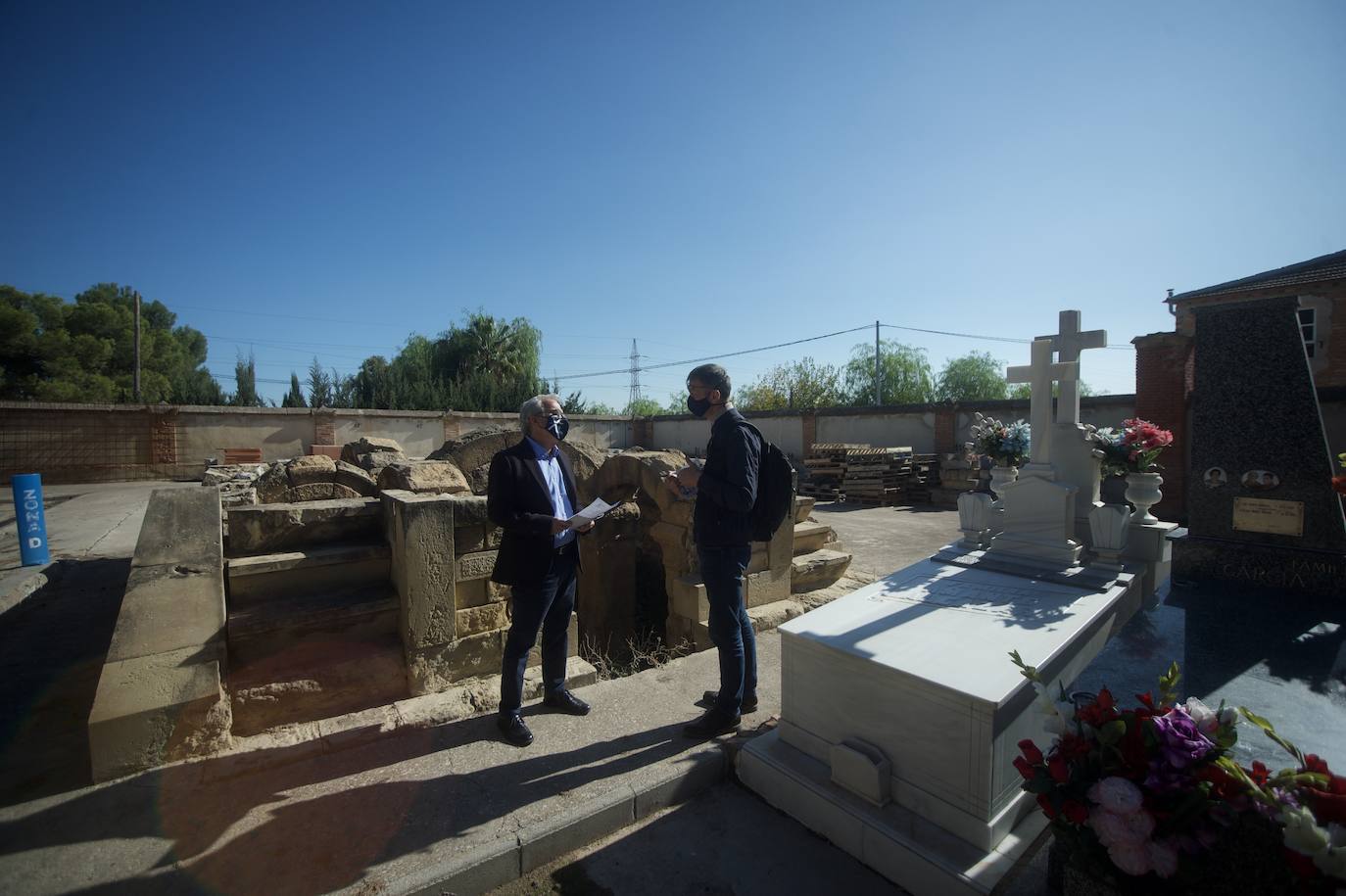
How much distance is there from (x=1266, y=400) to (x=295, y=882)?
5.74 metres

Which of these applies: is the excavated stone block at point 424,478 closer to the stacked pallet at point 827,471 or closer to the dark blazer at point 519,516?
the dark blazer at point 519,516

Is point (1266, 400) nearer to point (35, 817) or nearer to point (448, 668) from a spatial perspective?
point (448, 668)

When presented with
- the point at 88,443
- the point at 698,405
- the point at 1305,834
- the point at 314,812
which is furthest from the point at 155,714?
the point at 88,443

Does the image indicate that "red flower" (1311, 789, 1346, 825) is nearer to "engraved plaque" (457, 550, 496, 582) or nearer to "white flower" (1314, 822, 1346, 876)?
"white flower" (1314, 822, 1346, 876)

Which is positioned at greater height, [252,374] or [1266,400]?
[252,374]

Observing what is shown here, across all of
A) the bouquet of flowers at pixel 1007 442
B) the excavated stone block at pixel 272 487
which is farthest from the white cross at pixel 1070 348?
the excavated stone block at pixel 272 487

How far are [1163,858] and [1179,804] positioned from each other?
144 mm

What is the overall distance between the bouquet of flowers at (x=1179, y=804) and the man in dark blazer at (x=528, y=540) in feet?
7.03

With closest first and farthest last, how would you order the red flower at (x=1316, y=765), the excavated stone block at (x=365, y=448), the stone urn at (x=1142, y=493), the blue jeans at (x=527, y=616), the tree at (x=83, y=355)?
1. the red flower at (x=1316, y=765)
2. the blue jeans at (x=527, y=616)
3. the stone urn at (x=1142, y=493)
4. the excavated stone block at (x=365, y=448)
5. the tree at (x=83, y=355)

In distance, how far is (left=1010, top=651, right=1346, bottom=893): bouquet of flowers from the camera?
131cm

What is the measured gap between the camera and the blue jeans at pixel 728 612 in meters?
2.97

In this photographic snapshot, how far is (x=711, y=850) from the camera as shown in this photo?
235 centimetres

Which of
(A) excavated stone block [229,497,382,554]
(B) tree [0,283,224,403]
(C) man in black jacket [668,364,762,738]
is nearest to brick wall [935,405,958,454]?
(C) man in black jacket [668,364,762,738]

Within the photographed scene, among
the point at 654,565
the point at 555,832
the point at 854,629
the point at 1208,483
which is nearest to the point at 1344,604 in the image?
the point at 1208,483
